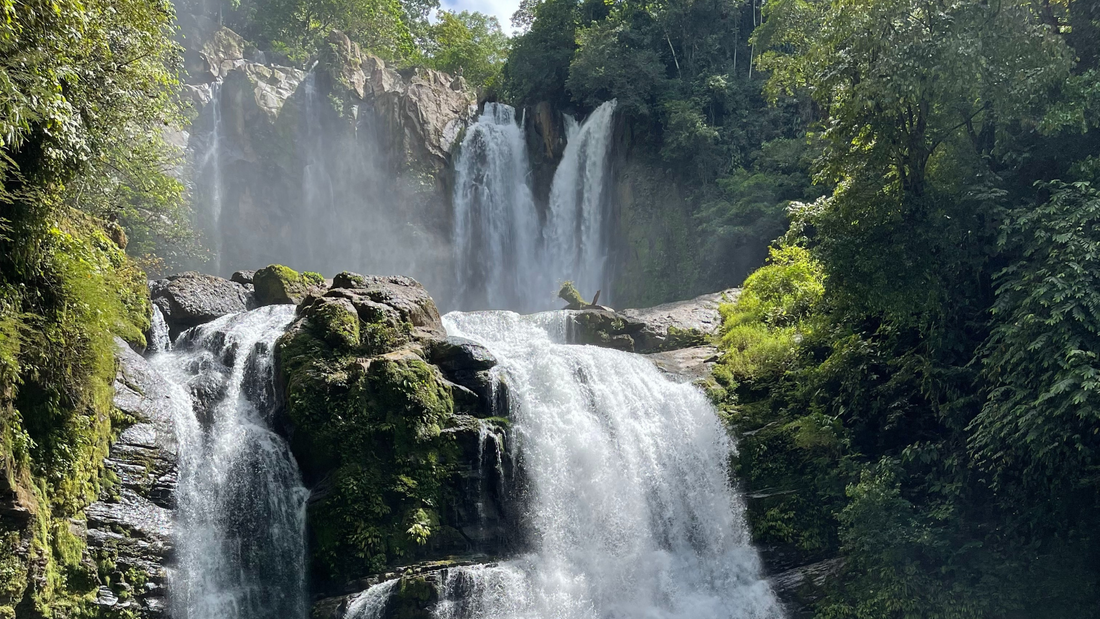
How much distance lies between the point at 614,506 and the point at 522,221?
19.6 meters

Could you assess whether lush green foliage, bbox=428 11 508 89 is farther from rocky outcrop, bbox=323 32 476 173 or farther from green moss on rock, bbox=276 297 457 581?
green moss on rock, bbox=276 297 457 581

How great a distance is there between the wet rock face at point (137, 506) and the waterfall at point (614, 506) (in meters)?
4.35

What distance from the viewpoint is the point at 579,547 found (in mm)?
14727

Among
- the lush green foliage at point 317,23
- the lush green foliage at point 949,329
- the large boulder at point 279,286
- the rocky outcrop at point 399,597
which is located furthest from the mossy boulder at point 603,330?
the lush green foliage at point 317,23

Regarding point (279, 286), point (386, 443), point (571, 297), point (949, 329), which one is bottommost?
point (386, 443)

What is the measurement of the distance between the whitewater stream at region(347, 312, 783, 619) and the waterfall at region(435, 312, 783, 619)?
0.02m

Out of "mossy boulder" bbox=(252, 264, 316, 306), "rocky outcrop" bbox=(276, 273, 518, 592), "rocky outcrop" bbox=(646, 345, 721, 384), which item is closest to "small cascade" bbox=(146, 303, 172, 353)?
"mossy boulder" bbox=(252, 264, 316, 306)

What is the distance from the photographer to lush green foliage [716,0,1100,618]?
1300cm

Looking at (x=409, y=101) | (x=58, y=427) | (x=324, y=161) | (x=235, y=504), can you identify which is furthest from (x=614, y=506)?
(x=324, y=161)

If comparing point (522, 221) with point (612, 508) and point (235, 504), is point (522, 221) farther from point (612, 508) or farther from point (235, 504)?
point (235, 504)

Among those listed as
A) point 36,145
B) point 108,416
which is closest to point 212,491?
point 108,416

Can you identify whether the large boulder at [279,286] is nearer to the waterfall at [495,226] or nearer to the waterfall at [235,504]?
the waterfall at [235,504]

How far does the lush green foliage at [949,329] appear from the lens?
42.7 ft

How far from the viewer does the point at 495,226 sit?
109ft
